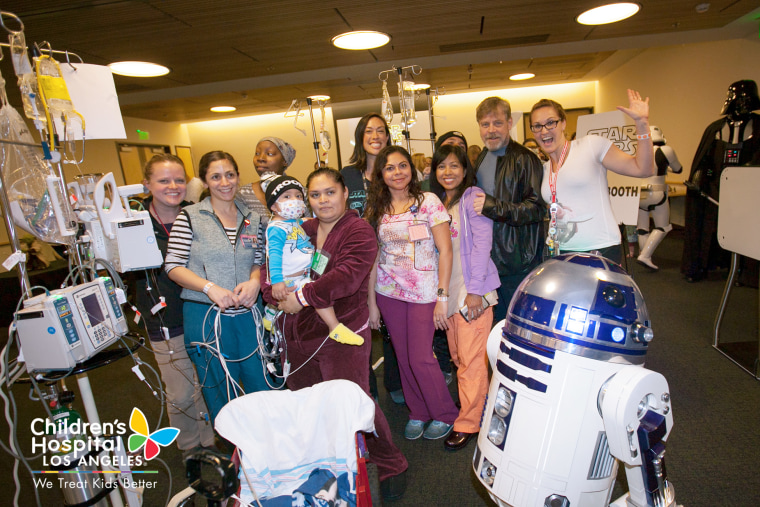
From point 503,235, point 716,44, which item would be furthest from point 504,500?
point 716,44

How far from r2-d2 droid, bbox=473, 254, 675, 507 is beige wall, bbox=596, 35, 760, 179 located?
521 centimetres

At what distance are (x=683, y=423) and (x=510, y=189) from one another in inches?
57.0

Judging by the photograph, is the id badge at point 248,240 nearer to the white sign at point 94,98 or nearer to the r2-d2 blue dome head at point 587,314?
the white sign at point 94,98

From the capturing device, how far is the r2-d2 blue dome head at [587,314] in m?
0.99

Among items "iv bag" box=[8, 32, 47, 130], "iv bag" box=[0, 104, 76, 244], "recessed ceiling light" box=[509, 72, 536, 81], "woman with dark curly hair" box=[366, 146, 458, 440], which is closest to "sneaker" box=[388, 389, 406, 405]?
"woman with dark curly hair" box=[366, 146, 458, 440]

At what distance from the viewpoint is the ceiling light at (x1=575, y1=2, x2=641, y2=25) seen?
142 inches

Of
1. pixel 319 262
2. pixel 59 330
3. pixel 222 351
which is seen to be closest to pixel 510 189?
pixel 319 262

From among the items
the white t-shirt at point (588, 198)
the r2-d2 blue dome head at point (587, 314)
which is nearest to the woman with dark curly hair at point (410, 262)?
the white t-shirt at point (588, 198)

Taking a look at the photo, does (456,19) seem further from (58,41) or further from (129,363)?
(129,363)

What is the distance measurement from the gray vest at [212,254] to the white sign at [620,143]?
345 cm

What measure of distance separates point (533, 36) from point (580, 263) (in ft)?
14.3

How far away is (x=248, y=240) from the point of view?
1.89 meters

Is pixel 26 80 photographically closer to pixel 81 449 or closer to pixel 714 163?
pixel 81 449

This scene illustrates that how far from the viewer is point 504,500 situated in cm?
104
